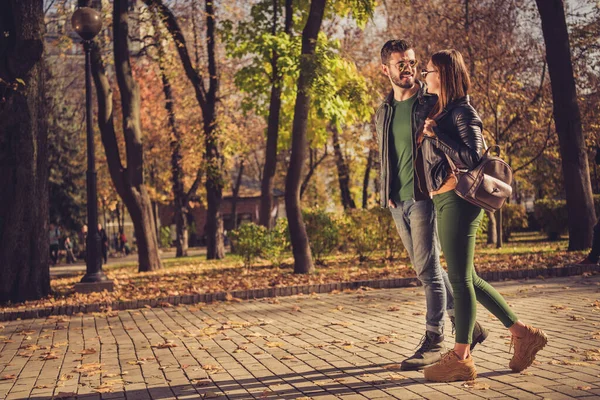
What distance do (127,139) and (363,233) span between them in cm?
699

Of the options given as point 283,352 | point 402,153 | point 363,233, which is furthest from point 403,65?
point 363,233

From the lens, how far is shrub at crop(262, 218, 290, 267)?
61.8 feet

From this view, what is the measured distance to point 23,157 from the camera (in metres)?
12.9

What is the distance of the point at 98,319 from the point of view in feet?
35.5

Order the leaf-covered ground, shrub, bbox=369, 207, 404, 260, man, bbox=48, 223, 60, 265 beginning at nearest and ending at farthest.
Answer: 1. the leaf-covered ground
2. shrub, bbox=369, 207, 404, 260
3. man, bbox=48, 223, 60, 265

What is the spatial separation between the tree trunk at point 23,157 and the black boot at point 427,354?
872cm

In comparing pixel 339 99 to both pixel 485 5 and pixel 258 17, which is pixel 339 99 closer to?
pixel 258 17

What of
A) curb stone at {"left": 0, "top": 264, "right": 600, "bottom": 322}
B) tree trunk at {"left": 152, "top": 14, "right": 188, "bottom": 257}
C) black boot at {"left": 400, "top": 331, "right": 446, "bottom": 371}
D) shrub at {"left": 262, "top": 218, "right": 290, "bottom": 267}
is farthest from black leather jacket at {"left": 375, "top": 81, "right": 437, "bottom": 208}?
tree trunk at {"left": 152, "top": 14, "right": 188, "bottom": 257}

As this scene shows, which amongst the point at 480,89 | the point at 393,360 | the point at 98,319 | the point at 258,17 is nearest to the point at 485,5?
the point at 480,89

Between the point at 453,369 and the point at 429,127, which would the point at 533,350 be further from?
the point at 429,127

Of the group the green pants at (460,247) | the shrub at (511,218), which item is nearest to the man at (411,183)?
the green pants at (460,247)

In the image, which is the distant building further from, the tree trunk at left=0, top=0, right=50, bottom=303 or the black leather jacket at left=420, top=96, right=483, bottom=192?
the black leather jacket at left=420, top=96, right=483, bottom=192

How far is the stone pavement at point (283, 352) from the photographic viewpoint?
549cm

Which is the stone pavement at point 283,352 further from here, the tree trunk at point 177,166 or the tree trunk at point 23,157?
the tree trunk at point 177,166
